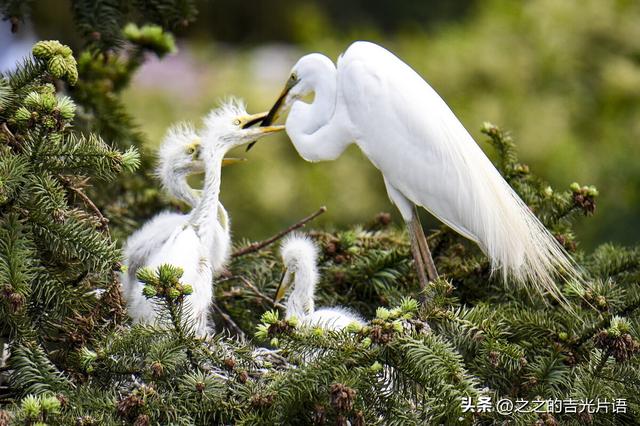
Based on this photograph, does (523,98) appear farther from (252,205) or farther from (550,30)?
(252,205)

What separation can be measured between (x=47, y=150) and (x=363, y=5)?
7965 millimetres

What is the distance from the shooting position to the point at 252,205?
555cm

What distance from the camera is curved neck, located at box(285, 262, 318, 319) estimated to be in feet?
7.20

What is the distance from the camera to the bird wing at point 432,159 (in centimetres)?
217

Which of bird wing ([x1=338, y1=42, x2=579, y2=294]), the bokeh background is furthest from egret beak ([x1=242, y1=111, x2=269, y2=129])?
the bokeh background

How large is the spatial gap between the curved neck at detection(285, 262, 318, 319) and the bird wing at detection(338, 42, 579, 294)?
286mm

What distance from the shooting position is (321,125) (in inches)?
91.2

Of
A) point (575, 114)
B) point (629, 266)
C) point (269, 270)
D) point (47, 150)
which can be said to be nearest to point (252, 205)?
point (575, 114)

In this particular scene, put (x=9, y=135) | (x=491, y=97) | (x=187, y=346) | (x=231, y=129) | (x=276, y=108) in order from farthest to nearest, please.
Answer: (x=491, y=97) → (x=276, y=108) → (x=231, y=129) → (x=9, y=135) → (x=187, y=346)

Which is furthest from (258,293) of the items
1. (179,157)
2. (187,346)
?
(187,346)

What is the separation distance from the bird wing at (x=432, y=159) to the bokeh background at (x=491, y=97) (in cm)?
253

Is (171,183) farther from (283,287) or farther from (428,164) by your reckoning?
(428,164)

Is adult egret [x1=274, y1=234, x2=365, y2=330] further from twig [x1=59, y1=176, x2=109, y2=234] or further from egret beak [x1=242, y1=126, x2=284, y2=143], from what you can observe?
twig [x1=59, y1=176, x2=109, y2=234]

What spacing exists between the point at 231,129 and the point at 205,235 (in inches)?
10.6
